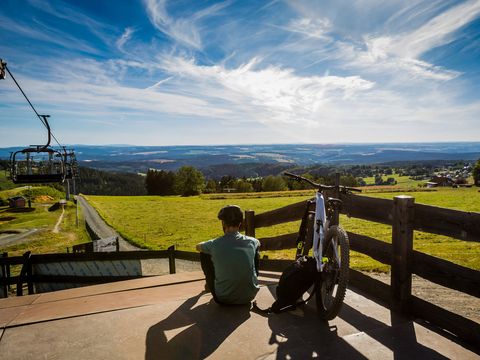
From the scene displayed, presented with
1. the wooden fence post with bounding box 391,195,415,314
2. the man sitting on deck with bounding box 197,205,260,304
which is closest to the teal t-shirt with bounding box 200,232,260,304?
the man sitting on deck with bounding box 197,205,260,304

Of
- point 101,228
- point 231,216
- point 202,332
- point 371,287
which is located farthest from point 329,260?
point 101,228

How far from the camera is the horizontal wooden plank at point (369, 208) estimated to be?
4.38 m

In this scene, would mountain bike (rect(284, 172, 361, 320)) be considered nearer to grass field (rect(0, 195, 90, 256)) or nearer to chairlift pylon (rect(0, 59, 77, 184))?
chairlift pylon (rect(0, 59, 77, 184))

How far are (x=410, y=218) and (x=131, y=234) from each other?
90.4 ft

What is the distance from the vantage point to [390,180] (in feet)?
652

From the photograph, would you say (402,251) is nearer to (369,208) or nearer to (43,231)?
(369,208)

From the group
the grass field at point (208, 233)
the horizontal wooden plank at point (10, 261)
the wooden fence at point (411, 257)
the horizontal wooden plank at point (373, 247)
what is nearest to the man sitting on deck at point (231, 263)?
the horizontal wooden plank at point (373, 247)

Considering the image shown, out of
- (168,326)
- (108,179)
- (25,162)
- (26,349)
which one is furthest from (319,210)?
(108,179)

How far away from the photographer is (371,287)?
4.80 meters

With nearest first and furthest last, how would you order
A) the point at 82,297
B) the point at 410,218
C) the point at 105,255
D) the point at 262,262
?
the point at 410,218 < the point at 82,297 < the point at 262,262 < the point at 105,255

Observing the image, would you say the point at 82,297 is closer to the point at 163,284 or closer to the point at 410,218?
the point at 163,284

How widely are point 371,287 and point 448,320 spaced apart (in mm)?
1193

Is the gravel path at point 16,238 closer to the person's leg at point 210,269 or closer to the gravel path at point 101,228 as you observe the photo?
the gravel path at point 101,228

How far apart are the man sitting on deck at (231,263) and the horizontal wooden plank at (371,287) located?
5.34 feet
